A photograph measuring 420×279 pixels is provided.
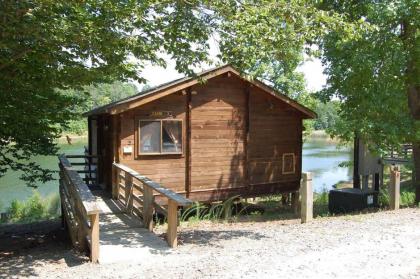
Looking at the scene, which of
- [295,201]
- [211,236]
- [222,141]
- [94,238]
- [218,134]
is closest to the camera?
[94,238]

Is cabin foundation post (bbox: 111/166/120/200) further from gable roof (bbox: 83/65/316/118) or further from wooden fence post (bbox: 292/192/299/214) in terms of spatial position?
wooden fence post (bbox: 292/192/299/214)

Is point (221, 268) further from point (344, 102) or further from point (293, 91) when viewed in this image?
point (293, 91)

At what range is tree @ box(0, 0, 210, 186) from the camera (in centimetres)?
655

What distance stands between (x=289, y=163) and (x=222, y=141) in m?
3.08

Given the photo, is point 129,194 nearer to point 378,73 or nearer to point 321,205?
point 378,73

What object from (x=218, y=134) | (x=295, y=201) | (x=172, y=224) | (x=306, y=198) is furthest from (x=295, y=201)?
(x=172, y=224)

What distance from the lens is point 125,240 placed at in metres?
7.27

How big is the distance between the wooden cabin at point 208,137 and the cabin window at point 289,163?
36 millimetres

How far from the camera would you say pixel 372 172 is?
1546cm

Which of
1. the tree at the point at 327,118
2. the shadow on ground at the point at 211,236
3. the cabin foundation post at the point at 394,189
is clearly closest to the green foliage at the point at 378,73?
the tree at the point at 327,118

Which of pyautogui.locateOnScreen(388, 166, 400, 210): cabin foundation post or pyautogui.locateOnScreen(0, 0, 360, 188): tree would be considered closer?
pyautogui.locateOnScreen(0, 0, 360, 188): tree

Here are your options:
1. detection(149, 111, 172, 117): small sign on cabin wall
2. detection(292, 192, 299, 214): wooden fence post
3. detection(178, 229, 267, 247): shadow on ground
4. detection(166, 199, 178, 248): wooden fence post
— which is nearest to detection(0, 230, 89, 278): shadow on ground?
detection(166, 199, 178, 248): wooden fence post

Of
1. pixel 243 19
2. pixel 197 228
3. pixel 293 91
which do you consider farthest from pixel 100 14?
pixel 293 91

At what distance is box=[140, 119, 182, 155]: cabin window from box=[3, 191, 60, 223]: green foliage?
21.6 ft
